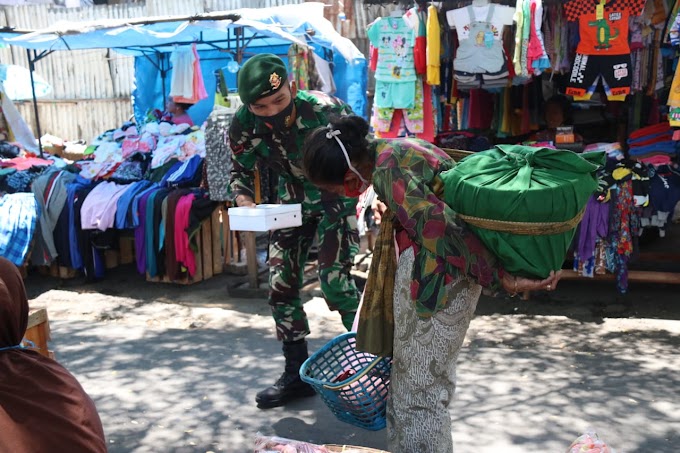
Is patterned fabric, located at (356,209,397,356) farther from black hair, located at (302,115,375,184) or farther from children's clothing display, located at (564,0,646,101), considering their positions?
children's clothing display, located at (564,0,646,101)

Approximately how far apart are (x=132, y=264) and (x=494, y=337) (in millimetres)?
4442

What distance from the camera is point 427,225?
82.2 inches

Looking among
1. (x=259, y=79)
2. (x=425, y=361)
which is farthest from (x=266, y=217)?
(x=425, y=361)

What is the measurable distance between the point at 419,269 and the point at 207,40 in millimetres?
8191

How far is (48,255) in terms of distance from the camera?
6.86 m

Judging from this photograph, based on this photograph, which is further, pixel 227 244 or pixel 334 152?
pixel 227 244

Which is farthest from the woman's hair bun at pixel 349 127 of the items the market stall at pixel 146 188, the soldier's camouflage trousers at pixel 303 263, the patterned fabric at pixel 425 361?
the market stall at pixel 146 188

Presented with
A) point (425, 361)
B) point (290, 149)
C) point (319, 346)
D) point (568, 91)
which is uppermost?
point (568, 91)

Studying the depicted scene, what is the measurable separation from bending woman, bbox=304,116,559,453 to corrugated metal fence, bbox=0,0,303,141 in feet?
37.8

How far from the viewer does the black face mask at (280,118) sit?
346cm

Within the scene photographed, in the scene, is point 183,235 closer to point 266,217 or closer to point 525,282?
point 266,217

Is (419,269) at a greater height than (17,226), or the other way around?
(419,269)

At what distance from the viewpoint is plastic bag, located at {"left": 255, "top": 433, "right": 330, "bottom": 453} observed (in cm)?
237

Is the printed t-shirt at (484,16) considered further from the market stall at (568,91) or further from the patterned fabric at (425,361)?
the patterned fabric at (425,361)
